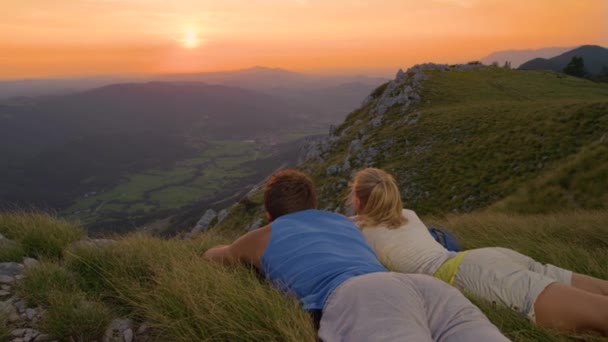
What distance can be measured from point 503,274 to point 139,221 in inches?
3882

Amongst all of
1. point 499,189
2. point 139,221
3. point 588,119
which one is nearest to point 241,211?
point 499,189

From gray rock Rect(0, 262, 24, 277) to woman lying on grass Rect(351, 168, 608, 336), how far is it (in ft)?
13.1

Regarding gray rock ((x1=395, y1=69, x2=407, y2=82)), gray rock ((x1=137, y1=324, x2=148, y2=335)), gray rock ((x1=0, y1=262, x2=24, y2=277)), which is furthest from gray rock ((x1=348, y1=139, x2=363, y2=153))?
gray rock ((x1=137, y1=324, x2=148, y2=335))

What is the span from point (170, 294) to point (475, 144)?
2292 centimetres

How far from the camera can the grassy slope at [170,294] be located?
272 centimetres

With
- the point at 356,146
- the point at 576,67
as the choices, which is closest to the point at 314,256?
the point at 356,146

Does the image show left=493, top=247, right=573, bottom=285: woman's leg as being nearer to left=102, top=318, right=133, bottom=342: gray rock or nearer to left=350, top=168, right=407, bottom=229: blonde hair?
left=350, top=168, right=407, bottom=229: blonde hair

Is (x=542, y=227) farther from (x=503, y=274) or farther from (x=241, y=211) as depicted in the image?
(x=241, y=211)

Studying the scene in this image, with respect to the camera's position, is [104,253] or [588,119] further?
[588,119]

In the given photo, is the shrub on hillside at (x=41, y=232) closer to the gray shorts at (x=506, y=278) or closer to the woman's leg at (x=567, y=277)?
the gray shorts at (x=506, y=278)

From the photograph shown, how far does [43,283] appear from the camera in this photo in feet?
12.0

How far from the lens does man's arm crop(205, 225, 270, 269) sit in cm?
351

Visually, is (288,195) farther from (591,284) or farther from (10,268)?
(10,268)

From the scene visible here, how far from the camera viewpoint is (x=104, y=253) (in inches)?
171
